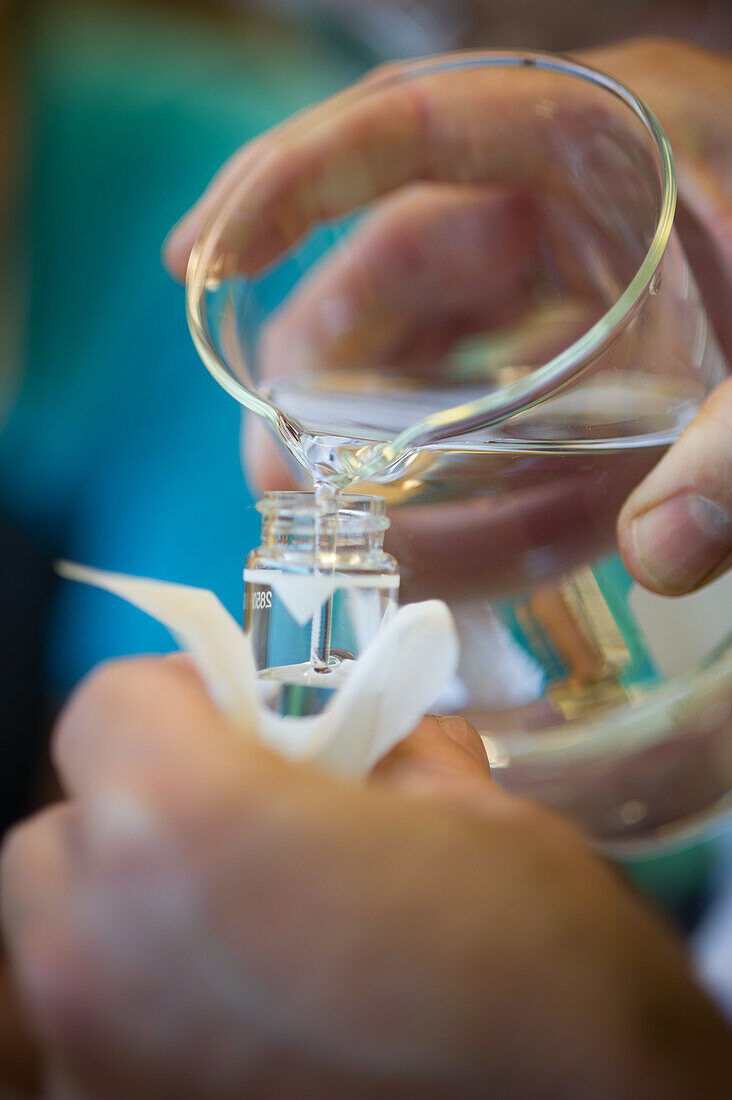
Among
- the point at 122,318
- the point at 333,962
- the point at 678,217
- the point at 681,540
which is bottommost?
the point at 333,962

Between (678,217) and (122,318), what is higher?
(122,318)

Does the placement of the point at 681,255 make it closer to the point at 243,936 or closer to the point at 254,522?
the point at 243,936

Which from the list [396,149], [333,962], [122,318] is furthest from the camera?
[122,318]

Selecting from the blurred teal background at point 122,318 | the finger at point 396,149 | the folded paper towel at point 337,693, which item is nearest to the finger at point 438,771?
the folded paper towel at point 337,693

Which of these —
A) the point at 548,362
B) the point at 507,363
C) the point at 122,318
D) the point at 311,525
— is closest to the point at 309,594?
the point at 311,525

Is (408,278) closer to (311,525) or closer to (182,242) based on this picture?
(182,242)

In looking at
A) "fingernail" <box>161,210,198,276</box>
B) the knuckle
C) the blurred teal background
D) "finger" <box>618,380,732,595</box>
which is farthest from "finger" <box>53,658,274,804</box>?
the blurred teal background

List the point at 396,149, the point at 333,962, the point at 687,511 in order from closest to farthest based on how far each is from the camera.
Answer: the point at 333,962 < the point at 687,511 < the point at 396,149

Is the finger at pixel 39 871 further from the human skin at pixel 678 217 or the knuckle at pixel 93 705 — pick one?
the human skin at pixel 678 217
